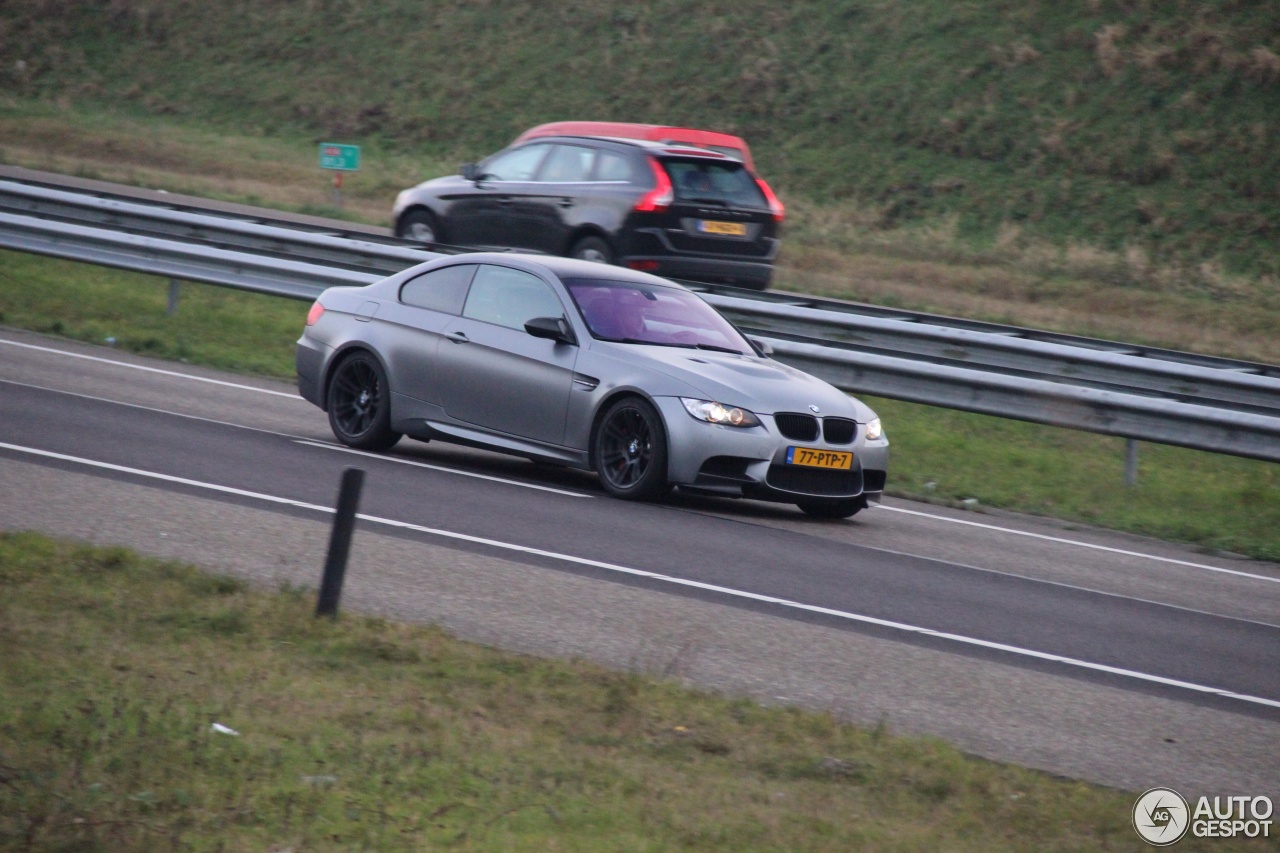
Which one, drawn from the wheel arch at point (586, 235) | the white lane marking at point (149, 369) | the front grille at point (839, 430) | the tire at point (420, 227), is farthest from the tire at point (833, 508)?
the tire at point (420, 227)

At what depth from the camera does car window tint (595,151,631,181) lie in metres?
18.0

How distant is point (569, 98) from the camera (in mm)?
42219

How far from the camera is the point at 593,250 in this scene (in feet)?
59.1

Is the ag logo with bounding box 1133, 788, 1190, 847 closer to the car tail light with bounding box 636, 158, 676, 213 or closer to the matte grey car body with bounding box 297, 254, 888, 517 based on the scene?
the matte grey car body with bounding box 297, 254, 888, 517

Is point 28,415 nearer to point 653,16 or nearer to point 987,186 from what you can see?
point 987,186

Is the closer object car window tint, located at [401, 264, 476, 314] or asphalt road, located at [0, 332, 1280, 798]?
asphalt road, located at [0, 332, 1280, 798]

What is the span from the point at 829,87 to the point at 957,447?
26981mm

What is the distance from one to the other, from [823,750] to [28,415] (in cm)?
789

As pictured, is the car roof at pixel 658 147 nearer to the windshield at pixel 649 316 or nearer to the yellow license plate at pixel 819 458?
the windshield at pixel 649 316

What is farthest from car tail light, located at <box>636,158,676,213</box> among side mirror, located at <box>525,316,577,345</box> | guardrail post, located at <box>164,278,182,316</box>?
side mirror, located at <box>525,316,577,345</box>

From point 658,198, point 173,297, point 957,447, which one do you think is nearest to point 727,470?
point 957,447

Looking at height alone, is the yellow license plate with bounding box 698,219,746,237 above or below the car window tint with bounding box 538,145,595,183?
below

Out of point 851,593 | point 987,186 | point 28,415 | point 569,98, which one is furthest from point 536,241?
point 569,98

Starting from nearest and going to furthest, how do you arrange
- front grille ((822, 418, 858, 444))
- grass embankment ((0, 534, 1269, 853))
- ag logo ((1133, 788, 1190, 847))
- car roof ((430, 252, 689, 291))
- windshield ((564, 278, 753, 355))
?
grass embankment ((0, 534, 1269, 853)) < ag logo ((1133, 788, 1190, 847)) < front grille ((822, 418, 858, 444)) < windshield ((564, 278, 753, 355)) < car roof ((430, 252, 689, 291))
